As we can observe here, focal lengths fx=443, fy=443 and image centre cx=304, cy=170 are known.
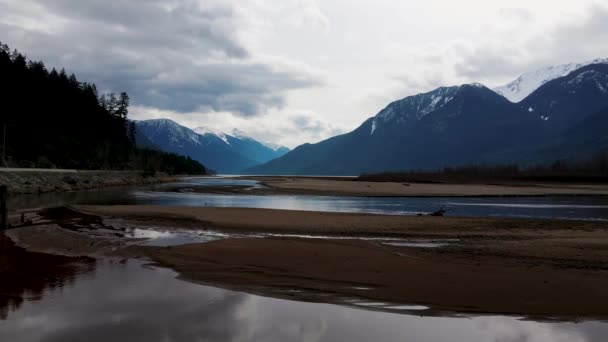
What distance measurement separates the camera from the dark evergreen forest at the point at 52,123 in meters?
79.4

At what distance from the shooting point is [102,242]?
19141 mm

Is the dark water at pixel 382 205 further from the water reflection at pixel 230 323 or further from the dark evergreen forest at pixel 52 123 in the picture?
the dark evergreen forest at pixel 52 123

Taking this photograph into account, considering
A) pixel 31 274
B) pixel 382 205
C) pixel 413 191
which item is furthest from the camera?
pixel 413 191

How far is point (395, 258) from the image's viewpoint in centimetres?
1583

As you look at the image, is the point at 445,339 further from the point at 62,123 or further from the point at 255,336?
the point at 62,123

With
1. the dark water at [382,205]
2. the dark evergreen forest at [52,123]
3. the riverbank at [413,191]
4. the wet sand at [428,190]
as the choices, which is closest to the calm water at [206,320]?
the dark water at [382,205]

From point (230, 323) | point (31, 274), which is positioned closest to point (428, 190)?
point (31, 274)

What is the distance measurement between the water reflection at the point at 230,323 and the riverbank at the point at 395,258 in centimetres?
78

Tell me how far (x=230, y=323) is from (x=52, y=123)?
334 ft

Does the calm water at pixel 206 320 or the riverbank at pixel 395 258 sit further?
the riverbank at pixel 395 258

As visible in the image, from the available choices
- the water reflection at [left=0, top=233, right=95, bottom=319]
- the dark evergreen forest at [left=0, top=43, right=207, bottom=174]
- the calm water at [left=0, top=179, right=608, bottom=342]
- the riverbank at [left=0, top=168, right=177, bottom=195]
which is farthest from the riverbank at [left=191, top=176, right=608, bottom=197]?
the calm water at [left=0, top=179, right=608, bottom=342]

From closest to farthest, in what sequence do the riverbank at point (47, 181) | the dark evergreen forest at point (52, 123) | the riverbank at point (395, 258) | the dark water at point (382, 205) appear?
the riverbank at point (395, 258), the dark water at point (382, 205), the riverbank at point (47, 181), the dark evergreen forest at point (52, 123)

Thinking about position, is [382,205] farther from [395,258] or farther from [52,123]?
[52,123]

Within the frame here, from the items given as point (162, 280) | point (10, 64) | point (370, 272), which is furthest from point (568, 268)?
point (10, 64)
